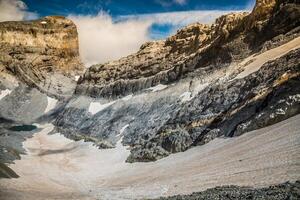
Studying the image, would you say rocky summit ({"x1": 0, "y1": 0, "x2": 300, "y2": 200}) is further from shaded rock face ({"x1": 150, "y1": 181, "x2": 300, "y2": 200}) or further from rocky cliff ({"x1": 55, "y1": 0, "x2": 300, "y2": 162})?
rocky cliff ({"x1": 55, "y1": 0, "x2": 300, "y2": 162})

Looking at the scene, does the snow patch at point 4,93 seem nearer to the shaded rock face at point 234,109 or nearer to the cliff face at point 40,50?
the cliff face at point 40,50

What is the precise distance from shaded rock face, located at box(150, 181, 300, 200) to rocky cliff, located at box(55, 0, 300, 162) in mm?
13920

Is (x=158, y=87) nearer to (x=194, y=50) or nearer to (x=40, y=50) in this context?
(x=194, y=50)

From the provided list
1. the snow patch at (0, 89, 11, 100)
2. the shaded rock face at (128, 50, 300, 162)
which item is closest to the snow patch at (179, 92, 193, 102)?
the shaded rock face at (128, 50, 300, 162)

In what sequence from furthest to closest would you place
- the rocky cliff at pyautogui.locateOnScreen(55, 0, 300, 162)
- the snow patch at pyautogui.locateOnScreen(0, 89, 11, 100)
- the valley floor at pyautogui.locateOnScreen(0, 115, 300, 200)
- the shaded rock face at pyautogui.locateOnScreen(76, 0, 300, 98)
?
the snow patch at pyautogui.locateOnScreen(0, 89, 11, 100)
the shaded rock face at pyautogui.locateOnScreen(76, 0, 300, 98)
the rocky cliff at pyautogui.locateOnScreen(55, 0, 300, 162)
the valley floor at pyautogui.locateOnScreen(0, 115, 300, 200)

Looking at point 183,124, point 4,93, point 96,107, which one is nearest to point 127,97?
point 96,107

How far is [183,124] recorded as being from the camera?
2112 inches

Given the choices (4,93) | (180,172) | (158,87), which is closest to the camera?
(180,172)

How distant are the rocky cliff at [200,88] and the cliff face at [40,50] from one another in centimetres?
4732

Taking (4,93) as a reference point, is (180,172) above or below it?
below

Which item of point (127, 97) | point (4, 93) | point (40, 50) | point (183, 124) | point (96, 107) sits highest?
point (40, 50)

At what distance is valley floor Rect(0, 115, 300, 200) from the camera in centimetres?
2598

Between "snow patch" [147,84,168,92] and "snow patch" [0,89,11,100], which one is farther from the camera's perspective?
"snow patch" [0,89,11,100]

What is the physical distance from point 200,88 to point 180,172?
2997cm
